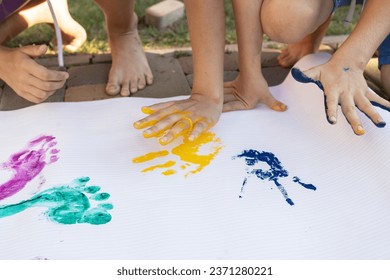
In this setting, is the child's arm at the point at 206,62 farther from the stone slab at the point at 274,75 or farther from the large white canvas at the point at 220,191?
the stone slab at the point at 274,75

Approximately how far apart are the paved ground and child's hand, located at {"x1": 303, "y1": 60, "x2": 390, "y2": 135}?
35 centimetres

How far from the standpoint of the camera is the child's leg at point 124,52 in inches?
52.7

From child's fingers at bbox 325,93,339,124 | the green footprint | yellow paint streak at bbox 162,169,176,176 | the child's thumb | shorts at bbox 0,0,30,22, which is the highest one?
shorts at bbox 0,0,30,22

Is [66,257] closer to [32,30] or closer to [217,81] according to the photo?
[217,81]

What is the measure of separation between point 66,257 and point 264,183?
38 cm

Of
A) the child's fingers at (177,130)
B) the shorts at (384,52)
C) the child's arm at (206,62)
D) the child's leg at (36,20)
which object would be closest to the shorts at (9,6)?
the child's leg at (36,20)

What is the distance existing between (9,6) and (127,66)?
1.06ft

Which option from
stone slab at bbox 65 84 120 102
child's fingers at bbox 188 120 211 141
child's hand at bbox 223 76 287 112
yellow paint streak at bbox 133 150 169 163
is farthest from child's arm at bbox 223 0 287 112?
stone slab at bbox 65 84 120 102

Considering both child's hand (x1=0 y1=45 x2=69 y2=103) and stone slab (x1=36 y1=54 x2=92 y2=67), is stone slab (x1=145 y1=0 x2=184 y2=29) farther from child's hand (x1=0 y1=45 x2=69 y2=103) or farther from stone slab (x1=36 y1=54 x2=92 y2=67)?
child's hand (x1=0 y1=45 x2=69 y2=103)

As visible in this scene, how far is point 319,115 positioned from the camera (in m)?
1.12

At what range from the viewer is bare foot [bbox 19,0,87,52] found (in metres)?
1.41

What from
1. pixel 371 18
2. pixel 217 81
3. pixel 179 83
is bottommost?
pixel 179 83
